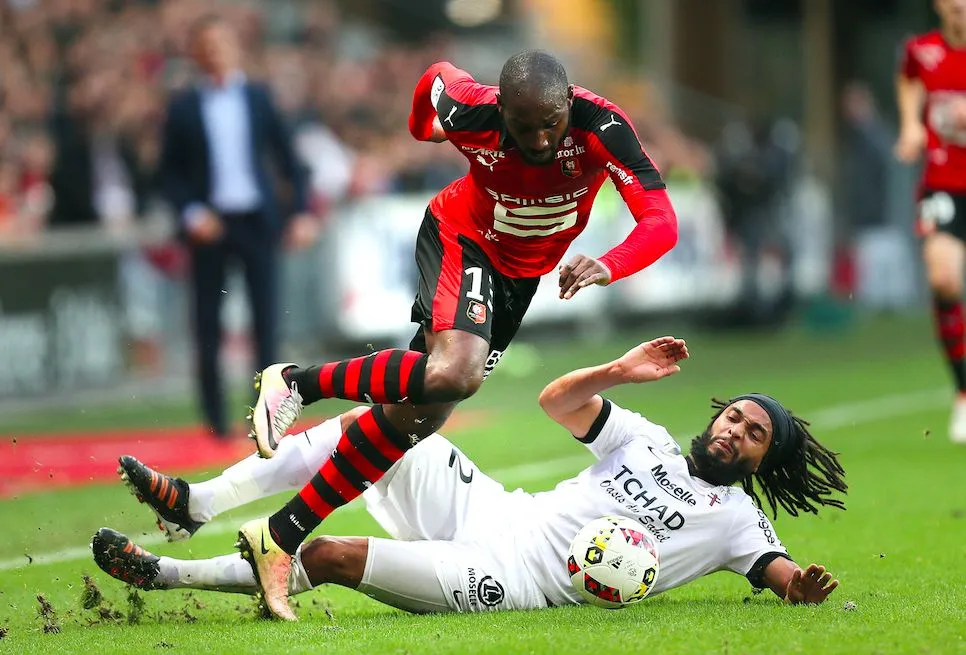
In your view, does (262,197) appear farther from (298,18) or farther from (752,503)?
(298,18)

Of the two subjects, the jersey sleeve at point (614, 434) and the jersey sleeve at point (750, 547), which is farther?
the jersey sleeve at point (614, 434)

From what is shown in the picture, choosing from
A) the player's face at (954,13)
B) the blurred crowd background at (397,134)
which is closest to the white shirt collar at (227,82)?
the blurred crowd background at (397,134)

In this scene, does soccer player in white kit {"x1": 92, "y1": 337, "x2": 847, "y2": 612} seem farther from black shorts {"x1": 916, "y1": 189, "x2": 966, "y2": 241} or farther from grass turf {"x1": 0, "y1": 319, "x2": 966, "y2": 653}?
black shorts {"x1": 916, "y1": 189, "x2": 966, "y2": 241}

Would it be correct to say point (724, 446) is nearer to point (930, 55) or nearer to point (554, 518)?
point (554, 518)

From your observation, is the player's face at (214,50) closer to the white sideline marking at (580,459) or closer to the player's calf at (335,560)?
the white sideline marking at (580,459)

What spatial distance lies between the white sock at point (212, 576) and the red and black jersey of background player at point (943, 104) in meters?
6.39

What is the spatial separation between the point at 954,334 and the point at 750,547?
5.13m

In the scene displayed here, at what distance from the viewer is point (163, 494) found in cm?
610

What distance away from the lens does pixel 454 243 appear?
6.46 metres

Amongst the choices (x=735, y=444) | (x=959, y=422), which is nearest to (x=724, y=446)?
(x=735, y=444)

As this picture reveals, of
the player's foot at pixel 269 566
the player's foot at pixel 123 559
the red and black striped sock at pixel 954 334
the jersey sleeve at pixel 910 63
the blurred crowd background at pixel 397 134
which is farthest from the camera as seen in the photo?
the blurred crowd background at pixel 397 134

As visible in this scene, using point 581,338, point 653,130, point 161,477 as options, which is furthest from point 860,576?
point 653,130

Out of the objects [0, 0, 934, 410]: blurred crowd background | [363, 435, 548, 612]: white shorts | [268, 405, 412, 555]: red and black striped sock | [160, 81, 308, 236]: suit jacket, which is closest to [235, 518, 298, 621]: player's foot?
[268, 405, 412, 555]: red and black striped sock

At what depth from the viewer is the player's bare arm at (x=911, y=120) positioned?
10.3 metres
